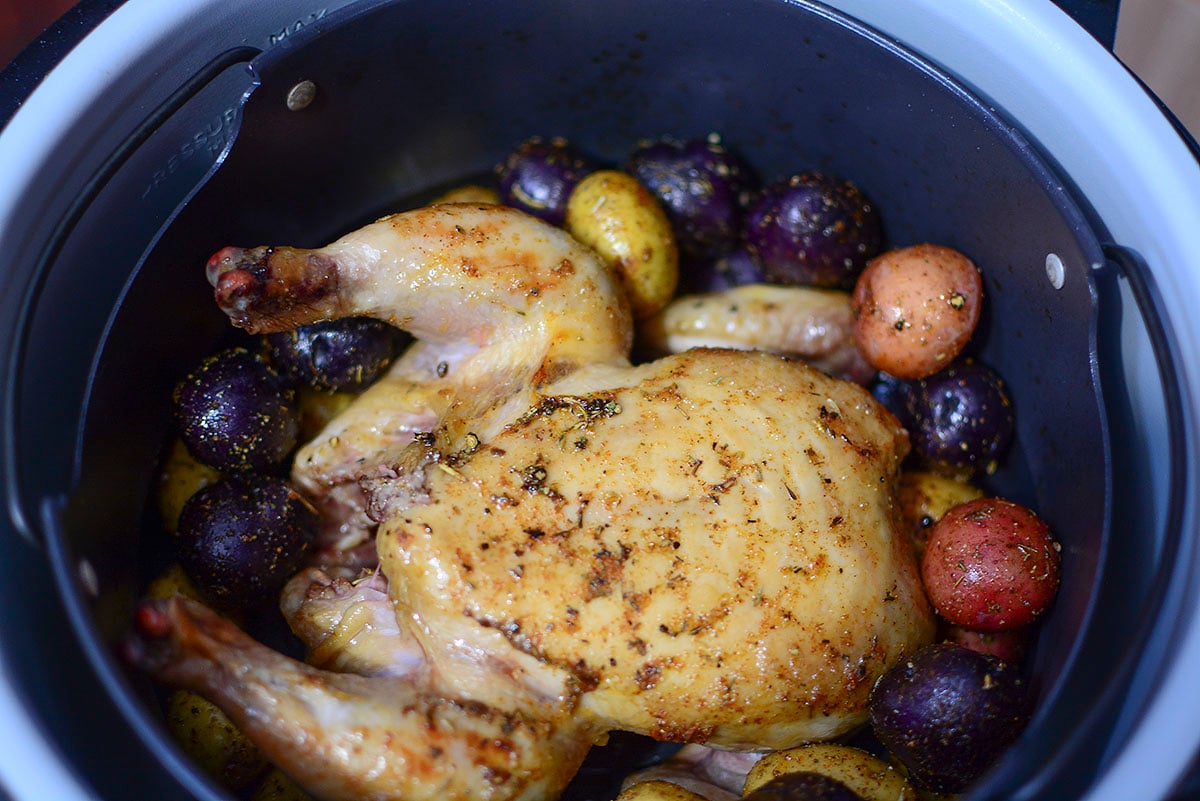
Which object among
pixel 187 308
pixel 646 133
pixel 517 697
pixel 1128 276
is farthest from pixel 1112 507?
pixel 187 308

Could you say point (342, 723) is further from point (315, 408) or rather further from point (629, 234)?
point (629, 234)

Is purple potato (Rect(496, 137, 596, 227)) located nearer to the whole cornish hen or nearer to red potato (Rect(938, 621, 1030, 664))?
the whole cornish hen

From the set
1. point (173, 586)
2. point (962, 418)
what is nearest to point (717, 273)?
point (962, 418)

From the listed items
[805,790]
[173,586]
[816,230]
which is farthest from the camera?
[816,230]

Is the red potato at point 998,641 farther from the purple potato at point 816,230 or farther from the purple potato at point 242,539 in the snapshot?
the purple potato at point 242,539

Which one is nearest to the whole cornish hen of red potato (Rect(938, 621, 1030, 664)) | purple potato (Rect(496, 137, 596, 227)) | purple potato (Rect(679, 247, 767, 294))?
red potato (Rect(938, 621, 1030, 664))

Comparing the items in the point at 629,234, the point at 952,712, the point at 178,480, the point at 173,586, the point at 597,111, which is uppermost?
the point at 597,111
